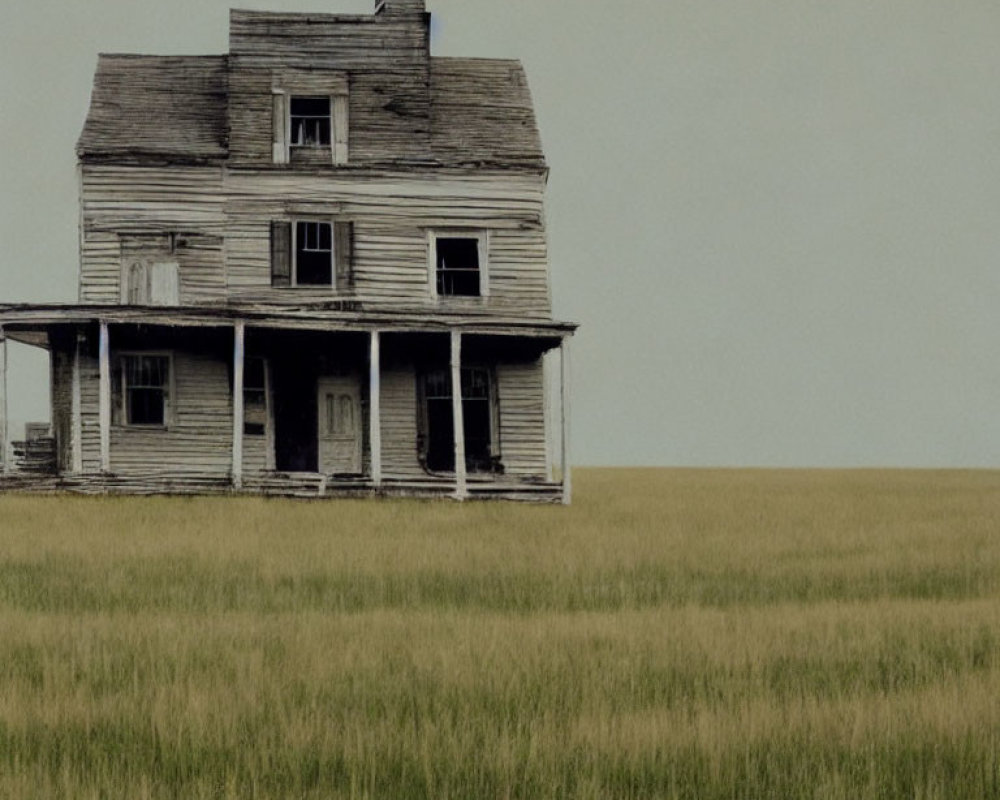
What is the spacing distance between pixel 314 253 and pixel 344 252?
63 centimetres

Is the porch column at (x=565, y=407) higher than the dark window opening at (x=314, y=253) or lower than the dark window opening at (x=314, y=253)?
lower

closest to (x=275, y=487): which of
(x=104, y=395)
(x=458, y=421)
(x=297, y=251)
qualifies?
(x=104, y=395)

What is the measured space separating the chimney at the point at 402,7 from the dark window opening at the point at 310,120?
273 cm

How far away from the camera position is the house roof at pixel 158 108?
31.0 meters

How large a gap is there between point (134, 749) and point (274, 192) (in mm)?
25212

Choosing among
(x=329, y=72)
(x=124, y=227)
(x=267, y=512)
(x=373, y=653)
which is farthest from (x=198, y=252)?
(x=373, y=653)

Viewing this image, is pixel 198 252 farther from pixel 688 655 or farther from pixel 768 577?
pixel 688 655

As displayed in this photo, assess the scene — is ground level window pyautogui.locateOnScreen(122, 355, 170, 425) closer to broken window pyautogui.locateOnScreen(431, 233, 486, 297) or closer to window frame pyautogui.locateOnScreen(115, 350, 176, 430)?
A: window frame pyautogui.locateOnScreen(115, 350, 176, 430)

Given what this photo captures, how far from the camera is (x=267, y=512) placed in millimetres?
24359

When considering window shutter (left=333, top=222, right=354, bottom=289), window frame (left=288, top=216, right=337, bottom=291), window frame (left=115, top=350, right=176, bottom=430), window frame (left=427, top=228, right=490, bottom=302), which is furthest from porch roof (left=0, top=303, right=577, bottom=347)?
window frame (left=115, top=350, right=176, bottom=430)

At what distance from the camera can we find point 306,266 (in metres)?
31.0

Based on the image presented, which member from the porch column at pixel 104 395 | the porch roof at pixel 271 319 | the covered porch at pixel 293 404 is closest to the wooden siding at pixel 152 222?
the covered porch at pixel 293 404

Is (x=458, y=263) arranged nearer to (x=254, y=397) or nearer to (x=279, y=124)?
(x=279, y=124)

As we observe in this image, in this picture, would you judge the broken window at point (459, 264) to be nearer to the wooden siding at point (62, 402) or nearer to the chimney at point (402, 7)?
the chimney at point (402, 7)
